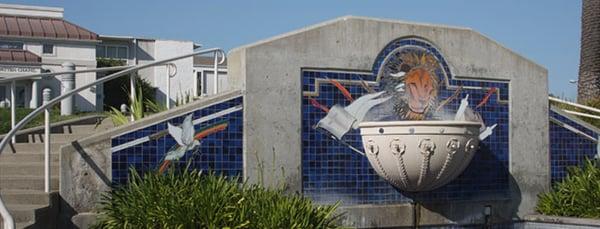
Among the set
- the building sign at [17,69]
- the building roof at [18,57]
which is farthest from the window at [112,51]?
the building sign at [17,69]

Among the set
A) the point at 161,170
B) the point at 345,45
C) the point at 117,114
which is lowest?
the point at 161,170

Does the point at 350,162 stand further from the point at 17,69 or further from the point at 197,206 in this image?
the point at 17,69

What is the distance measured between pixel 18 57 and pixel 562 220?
3162cm

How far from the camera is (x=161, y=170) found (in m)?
9.30

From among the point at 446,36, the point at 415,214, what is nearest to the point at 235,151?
the point at 415,214

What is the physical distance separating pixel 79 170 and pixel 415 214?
446 cm

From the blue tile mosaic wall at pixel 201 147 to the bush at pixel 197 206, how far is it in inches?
6.9

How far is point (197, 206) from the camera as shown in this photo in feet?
27.3

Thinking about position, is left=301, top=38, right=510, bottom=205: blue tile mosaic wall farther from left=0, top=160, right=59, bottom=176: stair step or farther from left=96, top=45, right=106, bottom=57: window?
left=96, top=45, right=106, bottom=57: window

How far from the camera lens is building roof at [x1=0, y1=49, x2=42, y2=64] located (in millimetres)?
37312

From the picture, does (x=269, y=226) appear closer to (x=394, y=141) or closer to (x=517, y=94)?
(x=394, y=141)

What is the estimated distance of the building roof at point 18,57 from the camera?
122 ft

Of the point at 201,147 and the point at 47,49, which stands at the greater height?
the point at 47,49

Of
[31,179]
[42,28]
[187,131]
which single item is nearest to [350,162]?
[187,131]
